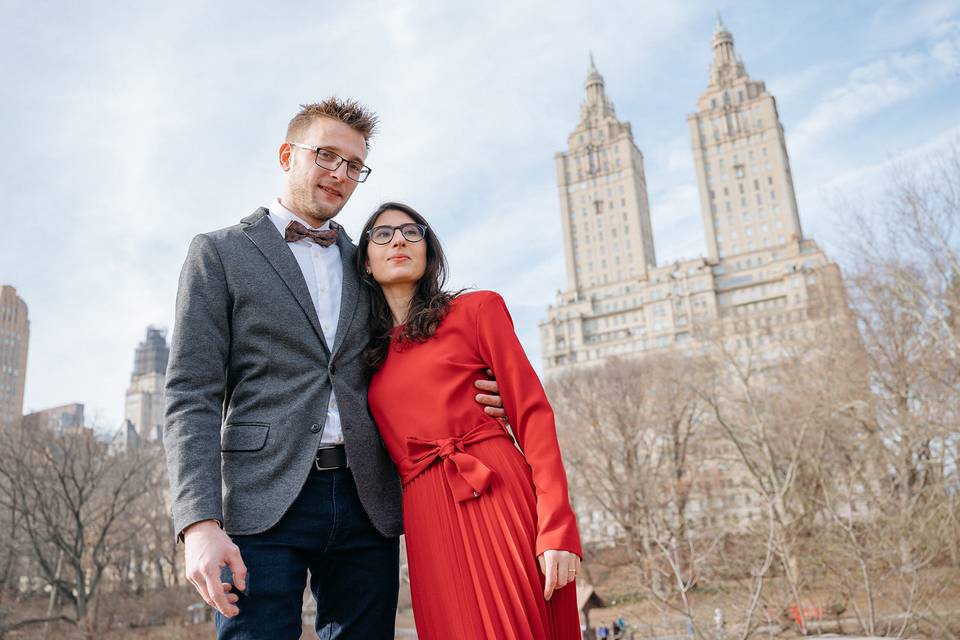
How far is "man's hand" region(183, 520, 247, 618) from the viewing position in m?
1.76

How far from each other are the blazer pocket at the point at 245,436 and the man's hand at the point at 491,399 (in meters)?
0.68

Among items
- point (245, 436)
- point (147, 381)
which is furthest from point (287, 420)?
point (147, 381)

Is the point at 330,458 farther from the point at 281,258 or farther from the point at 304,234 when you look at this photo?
the point at 304,234

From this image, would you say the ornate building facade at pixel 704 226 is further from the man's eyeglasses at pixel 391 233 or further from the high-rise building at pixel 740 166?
the man's eyeglasses at pixel 391 233

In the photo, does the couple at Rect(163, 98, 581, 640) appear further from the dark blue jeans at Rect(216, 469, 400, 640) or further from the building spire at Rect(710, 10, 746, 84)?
the building spire at Rect(710, 10, 746, 84)

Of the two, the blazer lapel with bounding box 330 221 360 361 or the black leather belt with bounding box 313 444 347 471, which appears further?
the blazer lapel with bounding box 330 221 360 361

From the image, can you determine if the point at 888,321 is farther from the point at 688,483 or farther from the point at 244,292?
the point at 244,292

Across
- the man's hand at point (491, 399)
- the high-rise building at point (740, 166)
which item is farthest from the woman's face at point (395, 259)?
the high-rise building at point (740, 166)

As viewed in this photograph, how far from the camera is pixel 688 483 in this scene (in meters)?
25.6

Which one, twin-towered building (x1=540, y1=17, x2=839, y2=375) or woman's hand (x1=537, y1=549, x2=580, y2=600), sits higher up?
twin-towered building (x1=540, y1=17, x2=839, y2=375)

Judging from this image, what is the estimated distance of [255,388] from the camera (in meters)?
2.15

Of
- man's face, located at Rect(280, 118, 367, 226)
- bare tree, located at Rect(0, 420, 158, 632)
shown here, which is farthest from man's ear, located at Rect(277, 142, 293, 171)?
bare tree, located at Rect(0, 420, 158, 632)

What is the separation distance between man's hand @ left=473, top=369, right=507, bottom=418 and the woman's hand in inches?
19.5

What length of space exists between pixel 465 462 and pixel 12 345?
68878 millimetres
